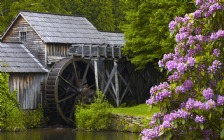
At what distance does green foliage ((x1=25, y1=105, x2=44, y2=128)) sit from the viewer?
1174 inches

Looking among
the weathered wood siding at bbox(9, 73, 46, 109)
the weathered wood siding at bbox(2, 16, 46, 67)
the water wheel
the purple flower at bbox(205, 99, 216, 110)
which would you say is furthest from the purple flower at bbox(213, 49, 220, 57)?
the weathered wood siding at bbox(2, 16, 46, 67)

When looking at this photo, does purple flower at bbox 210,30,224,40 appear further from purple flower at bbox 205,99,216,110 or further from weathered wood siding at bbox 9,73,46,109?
weathered wood siding at bbox 9,73,46,109

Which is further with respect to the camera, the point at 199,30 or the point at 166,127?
the point at 199,30

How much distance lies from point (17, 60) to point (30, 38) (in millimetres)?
2522

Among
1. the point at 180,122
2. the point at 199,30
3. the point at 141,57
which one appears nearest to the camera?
the point at 180,122

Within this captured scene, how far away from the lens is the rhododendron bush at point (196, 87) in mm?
8562

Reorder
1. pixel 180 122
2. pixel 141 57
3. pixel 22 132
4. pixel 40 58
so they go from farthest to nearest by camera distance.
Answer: pixel 40 58
pixel 141 57
pixel 22 132
pixel 180 122

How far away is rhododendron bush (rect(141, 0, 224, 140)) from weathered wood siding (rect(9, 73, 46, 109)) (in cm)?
2085

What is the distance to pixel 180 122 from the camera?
8594 millimetres

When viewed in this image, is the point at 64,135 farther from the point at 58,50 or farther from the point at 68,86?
the point at 58,50

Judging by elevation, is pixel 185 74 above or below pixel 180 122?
above

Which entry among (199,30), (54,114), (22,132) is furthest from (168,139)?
(54,114)

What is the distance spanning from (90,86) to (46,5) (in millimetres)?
14424

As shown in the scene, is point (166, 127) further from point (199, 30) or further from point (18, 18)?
point (18, 18)
